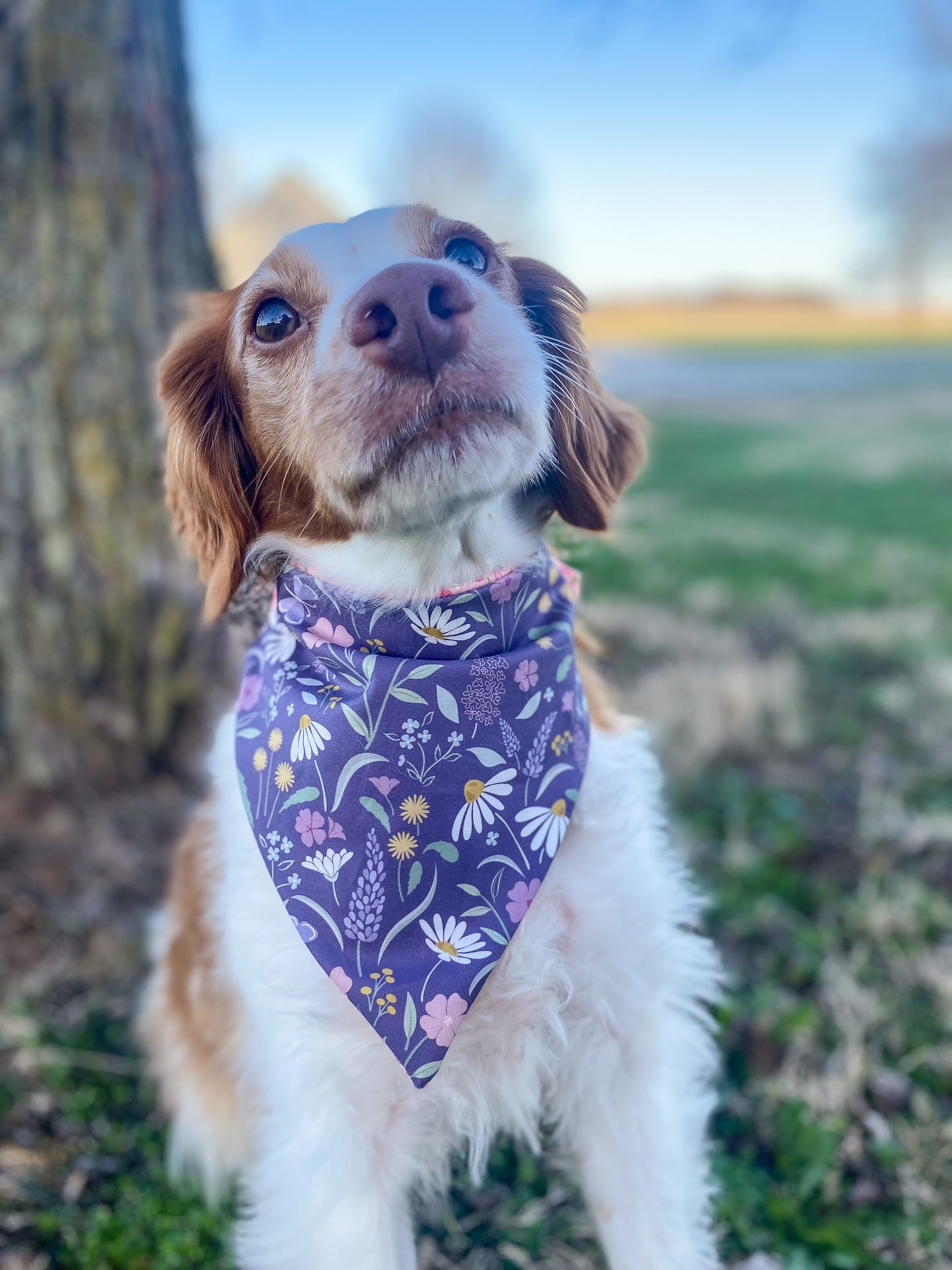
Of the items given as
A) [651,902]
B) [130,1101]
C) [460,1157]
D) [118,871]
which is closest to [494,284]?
[651,902]

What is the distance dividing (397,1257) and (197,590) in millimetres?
2056

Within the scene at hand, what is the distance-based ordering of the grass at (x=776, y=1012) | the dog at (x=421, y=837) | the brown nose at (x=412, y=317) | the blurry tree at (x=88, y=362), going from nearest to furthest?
1. the brown nose at (x=412, y=317)
2. the dog at (x=421, y=837)
3. the grass at (x=776, y=1012)
4. the blurry tree at (x=88, y=362)

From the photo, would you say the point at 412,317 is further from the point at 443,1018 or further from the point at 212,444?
the point at 443,1018

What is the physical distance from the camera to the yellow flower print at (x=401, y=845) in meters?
1.65

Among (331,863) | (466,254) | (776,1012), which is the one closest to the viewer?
(466,254)

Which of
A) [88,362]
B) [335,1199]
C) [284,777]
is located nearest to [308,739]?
[284,777]

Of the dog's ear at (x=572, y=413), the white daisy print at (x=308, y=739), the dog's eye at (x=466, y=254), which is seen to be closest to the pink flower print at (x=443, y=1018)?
the white daisy print at (x=308, y=739)

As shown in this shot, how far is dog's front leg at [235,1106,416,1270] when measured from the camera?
1680 mm

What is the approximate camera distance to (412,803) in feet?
5.42

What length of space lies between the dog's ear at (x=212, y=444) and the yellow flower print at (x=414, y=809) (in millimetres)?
465

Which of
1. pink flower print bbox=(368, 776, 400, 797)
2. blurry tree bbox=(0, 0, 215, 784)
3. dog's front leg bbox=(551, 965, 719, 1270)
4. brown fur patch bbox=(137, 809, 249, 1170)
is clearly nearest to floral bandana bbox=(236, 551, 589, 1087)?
pink flower print bbox=(368, 776, 400, 797)

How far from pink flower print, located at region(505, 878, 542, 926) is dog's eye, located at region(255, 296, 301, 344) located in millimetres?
972

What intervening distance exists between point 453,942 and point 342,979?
191 millimetres

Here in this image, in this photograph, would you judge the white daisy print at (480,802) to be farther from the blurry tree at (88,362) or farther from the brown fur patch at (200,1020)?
the blurry tree at (88,362)
